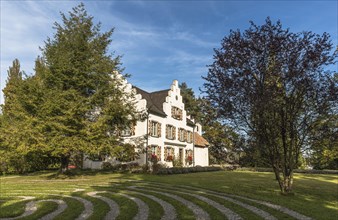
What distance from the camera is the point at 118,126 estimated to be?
23.8 metres

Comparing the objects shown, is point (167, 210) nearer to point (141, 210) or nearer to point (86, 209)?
point (141, 210)

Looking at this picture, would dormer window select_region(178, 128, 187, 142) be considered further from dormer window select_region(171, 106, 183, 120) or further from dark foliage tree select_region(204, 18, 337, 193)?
dark foliage tree select_region(204, 18, 337, 193)

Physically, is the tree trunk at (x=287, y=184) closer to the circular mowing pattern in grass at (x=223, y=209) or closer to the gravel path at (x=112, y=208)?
the circular mowing pattern in grass at (x=223, y=209)

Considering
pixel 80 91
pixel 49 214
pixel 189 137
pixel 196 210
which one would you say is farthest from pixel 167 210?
pixel 189 137

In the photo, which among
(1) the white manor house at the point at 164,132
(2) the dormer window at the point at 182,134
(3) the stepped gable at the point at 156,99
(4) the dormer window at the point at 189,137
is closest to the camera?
(1) the white manor house at the point at 164,132

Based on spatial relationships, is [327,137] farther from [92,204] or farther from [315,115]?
[92,204]

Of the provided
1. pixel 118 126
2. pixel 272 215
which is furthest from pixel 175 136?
pixel 272 215

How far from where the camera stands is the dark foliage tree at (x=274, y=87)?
12.4 metres

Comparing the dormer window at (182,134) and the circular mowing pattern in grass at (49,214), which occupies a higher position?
the dormer window at (182,134)

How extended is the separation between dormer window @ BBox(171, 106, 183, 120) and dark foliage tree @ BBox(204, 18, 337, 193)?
2265 cm

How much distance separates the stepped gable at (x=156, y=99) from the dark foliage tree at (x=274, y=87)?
19.4 m

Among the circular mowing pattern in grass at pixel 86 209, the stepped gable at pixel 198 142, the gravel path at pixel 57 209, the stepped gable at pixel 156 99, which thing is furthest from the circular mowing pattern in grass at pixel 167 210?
the stepped gable at pixel 198 142

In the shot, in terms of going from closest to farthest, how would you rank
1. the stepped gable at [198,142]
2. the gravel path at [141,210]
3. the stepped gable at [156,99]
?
the gravel path at [141,210], the stepped gable at [156,99], the stepped gable at [198,142]

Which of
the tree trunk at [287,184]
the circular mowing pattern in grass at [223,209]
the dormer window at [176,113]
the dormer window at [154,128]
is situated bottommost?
the circular mowing pattern in grass at [223,209]
